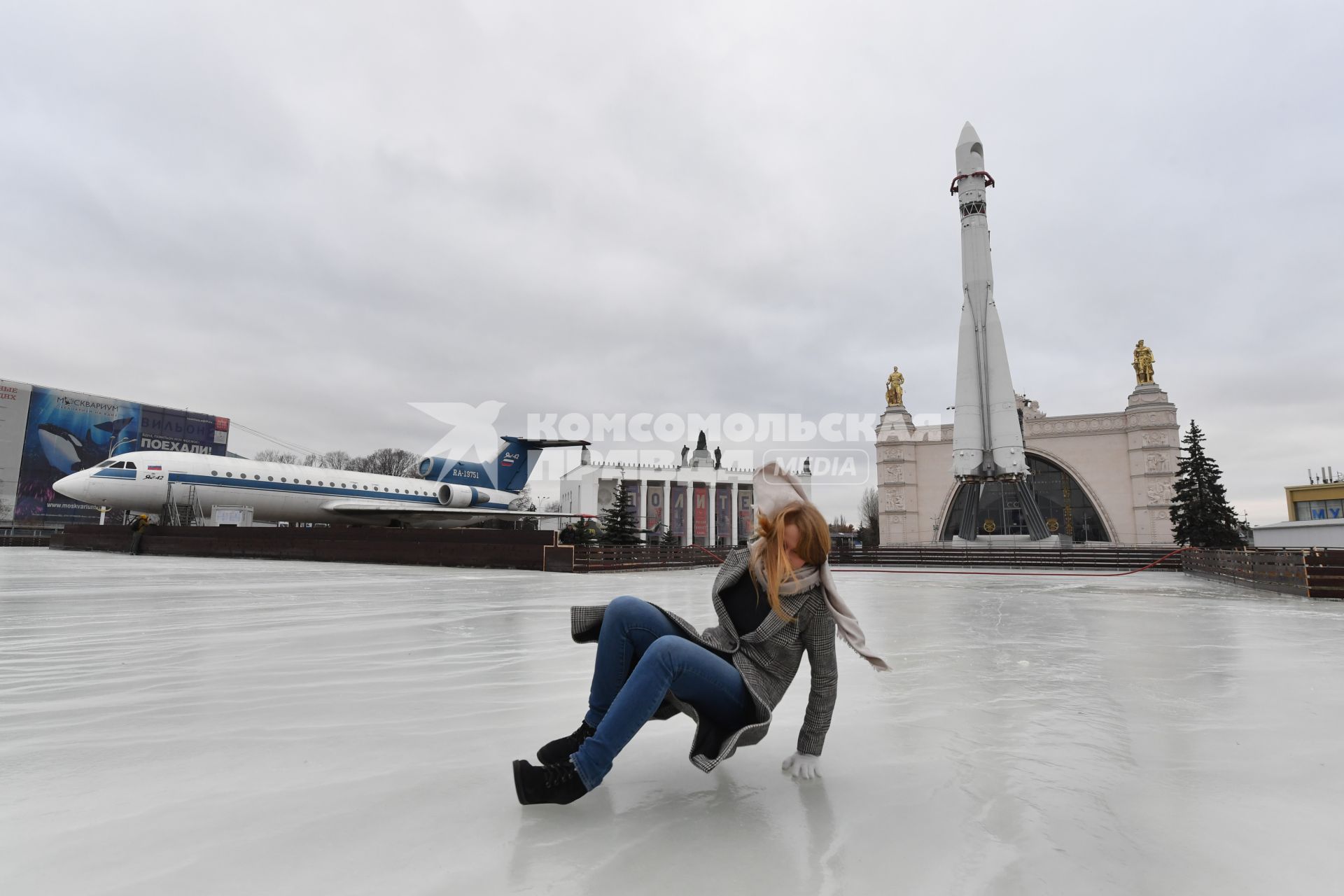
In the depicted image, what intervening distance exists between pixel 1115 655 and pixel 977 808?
414 cm

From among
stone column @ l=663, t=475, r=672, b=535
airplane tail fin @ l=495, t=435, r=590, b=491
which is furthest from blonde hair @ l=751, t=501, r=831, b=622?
stone column @ l=663, t=475, r=672, b=535

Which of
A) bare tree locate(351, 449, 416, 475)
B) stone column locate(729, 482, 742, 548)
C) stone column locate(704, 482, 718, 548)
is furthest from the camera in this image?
stone column locate(729, 482, 742, 548)

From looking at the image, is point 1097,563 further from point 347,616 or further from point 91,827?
point 91,827

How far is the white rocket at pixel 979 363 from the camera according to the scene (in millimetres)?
→ 32531

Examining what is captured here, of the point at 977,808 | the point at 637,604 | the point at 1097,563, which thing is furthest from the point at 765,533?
the point at 1097,563

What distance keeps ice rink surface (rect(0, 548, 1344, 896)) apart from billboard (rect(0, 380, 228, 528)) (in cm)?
5640

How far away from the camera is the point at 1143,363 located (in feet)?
137

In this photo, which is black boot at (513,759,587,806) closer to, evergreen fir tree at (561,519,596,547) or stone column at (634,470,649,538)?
evergreen fir tree at (561,519,596,547)

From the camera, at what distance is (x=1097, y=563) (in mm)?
27781

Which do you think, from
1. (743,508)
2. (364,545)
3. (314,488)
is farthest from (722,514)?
(364,545)

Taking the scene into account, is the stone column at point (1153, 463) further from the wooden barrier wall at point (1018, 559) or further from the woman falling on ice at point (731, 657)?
the woman falling on ice at point (731, 657)

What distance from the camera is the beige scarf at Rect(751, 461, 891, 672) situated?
2.29m

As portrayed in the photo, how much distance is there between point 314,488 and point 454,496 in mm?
Result: 6134

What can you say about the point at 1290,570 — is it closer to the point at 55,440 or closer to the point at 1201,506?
the point at 1201,506
